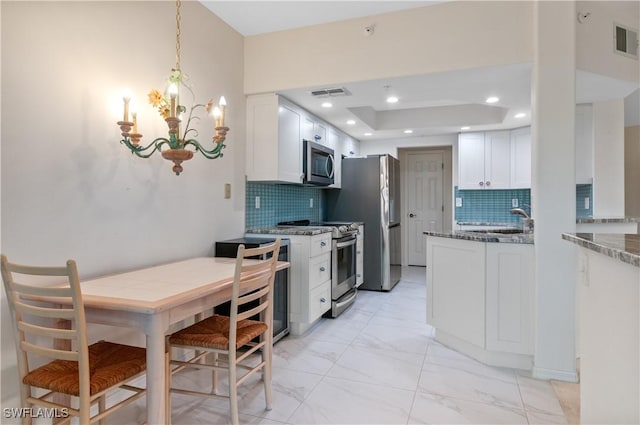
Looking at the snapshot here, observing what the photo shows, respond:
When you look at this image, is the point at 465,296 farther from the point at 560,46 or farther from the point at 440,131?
the point at 440,131

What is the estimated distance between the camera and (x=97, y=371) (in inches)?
56.9

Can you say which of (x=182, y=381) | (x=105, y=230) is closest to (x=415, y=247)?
(x=182, y=381)

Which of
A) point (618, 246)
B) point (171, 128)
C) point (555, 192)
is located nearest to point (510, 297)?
point (555, 192)

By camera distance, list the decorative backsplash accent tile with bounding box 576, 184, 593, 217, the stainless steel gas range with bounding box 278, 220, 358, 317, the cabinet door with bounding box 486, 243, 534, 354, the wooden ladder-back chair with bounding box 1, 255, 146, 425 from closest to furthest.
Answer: the wooden ladder-back chair with bounding box 1, 255, 146, 425
the cabinet door with bounding box 486, 243, 534, 354
the stainless steel gas range with bounding box 278, 220, 358, 317
the decorative backsplash accent tile with bounding box 576, 184, 593, 217

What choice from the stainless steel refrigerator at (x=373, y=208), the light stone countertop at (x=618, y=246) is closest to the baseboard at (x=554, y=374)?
the light stone countertop at (x=618, y=246)

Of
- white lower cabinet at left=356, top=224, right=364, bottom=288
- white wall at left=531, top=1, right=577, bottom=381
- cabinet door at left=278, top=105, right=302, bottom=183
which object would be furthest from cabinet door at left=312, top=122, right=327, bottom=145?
white wall at left=531, top=1, right=577, bottom=381

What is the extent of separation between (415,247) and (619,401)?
5401 millimetres

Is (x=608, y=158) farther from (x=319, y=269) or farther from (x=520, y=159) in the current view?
(x=319, y=269)

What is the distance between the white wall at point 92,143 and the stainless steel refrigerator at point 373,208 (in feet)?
7.53

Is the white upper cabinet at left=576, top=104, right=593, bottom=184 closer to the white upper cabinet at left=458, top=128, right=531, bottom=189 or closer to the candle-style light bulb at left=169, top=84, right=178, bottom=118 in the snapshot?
the white upper cabinet at left=458, top=128, right=531, bottom=189

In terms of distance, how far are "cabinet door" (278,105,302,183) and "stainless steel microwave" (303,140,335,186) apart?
93 mm

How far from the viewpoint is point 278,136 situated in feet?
10.6

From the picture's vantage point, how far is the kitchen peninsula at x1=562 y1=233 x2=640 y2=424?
3.45 feet

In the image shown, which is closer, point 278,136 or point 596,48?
point 596,48
